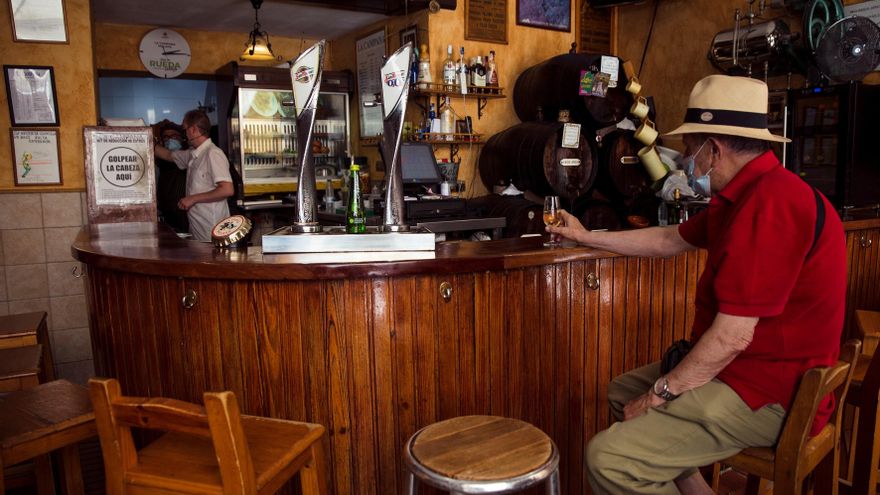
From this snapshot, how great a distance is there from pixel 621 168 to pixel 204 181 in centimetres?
367

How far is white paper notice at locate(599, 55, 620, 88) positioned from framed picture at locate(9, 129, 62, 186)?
4.47m

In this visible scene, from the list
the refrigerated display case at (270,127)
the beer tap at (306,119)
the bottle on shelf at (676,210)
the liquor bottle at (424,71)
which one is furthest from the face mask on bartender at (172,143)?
the bottle on shelf at (676,210)

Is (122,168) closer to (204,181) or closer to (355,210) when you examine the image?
(204,181)

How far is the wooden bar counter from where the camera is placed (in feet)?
7.39

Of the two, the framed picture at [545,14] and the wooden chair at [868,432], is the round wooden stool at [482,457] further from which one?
the framed picture at [545,14]

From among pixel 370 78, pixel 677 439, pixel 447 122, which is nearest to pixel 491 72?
pixel 447 122

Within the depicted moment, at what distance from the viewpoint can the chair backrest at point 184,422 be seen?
1.46 m

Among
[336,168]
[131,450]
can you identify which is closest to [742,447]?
[131,450]

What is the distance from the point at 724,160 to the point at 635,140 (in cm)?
411

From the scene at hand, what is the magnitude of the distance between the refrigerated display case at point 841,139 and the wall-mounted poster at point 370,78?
4.22 m

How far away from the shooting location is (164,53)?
26.1ft

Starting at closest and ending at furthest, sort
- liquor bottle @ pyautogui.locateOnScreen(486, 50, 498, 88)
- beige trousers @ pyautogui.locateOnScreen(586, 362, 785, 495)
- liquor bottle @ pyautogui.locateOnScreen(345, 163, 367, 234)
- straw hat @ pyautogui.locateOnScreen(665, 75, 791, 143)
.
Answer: beige trousers @ pyautogui.locateOnScreen(586, 362, 785, 495)
straw hat @ pyautogui.locateOnScreen(665, 75, 791, 143)
liquor bottle @ pyautogui.locateOnScreen(345, 163, 367, 234)
liquor bottle @ pyautogui.locateOnScreen(486, 50, 498, 88)

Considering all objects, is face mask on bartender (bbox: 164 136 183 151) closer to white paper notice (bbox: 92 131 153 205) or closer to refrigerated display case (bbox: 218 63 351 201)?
refrigerated display case (bbox: 218 63 351 201)

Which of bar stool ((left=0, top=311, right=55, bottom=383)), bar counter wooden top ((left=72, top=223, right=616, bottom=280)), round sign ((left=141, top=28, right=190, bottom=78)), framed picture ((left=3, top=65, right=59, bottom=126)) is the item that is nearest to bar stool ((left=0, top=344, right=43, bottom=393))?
bar stool ((left=0, top=311, right=55, bottom=383))
